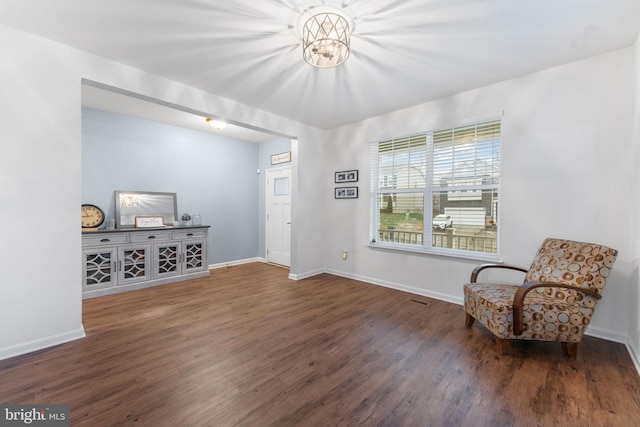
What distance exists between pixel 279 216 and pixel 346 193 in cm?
179

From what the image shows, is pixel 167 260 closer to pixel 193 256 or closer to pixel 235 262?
pixel 193 256

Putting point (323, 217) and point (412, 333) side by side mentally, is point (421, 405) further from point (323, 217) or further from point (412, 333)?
point (323, 217)

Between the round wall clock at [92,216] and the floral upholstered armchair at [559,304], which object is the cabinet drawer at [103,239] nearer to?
the round wall clock at [92,216]

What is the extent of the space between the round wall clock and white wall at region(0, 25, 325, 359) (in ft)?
6.36

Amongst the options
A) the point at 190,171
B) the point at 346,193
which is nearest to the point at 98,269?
the point at 190,171

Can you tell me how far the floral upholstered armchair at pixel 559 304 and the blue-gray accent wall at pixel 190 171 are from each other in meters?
4.61

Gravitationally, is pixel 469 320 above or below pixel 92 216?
below

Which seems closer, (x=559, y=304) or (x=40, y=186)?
(x=559, y=304)

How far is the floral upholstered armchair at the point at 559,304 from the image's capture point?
2.17m

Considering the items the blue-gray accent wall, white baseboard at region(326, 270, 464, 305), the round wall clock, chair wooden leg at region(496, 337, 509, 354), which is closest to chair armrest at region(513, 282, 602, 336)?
chair wooden leg at region(496, 337, 509, 354)

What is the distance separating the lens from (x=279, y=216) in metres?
5.83

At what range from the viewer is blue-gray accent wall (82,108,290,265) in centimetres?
423

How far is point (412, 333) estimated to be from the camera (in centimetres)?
266

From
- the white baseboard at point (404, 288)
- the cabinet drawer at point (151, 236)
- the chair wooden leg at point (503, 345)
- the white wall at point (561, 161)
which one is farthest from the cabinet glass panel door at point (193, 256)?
the chair wooden leg at point (503, 345)
